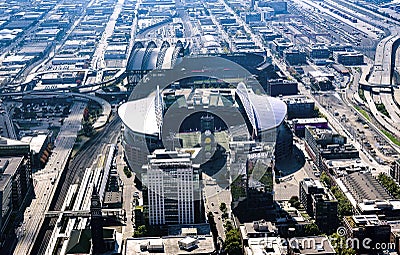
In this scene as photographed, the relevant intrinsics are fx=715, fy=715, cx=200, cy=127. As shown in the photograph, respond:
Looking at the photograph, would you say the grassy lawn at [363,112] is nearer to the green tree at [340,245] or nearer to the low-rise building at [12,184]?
the green tree at [340,245]

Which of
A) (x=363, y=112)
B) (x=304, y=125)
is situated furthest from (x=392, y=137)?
(x=363, y=112)

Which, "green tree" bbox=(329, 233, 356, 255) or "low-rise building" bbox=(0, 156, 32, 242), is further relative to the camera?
"low-rise building" bbox=(0, 156, 32, 242)

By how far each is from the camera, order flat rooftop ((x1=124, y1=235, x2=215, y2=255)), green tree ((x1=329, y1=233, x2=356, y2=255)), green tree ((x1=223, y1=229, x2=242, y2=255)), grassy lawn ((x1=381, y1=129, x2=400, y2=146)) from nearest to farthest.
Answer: flat rooftop ((x1=124, y1=235, x2=215, y2=255)), green tree ((x1=329, y1=233, x2=356, y2=255)), green tree ((x1=223, y1=229, x2=242, y2=255)), grassy lawn ((x1=381, y1=129, x2=400, y2=146))

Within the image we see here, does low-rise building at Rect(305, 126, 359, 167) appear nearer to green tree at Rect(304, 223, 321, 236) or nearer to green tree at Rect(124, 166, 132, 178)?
green tree at Rect(304, 223, 321, 236)

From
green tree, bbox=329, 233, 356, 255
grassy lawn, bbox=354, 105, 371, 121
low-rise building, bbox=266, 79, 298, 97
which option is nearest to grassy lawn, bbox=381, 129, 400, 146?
grassy lawn, bbox=354, 105, 371, 121

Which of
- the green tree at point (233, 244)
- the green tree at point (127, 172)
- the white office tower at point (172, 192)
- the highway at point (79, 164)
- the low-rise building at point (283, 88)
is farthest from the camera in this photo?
the low-rise building at point (283, 88)

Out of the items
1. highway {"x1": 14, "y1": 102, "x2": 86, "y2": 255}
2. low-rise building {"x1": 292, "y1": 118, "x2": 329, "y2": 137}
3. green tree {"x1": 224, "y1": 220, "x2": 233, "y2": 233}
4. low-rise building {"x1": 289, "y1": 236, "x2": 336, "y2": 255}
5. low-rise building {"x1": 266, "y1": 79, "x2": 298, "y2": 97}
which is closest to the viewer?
low-rise building {"x1": 289, "y1": 236, "x2": 336, "y2": 255}

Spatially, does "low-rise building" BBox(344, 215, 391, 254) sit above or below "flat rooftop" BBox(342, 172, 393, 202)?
above

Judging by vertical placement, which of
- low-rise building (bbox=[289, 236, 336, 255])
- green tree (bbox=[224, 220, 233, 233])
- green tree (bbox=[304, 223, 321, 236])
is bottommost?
green tree (bbox=[224, 220, 233, 233])

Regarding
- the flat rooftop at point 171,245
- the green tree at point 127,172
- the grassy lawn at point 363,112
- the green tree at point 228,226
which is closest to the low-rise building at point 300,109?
the grassy lawn at point 363,112
